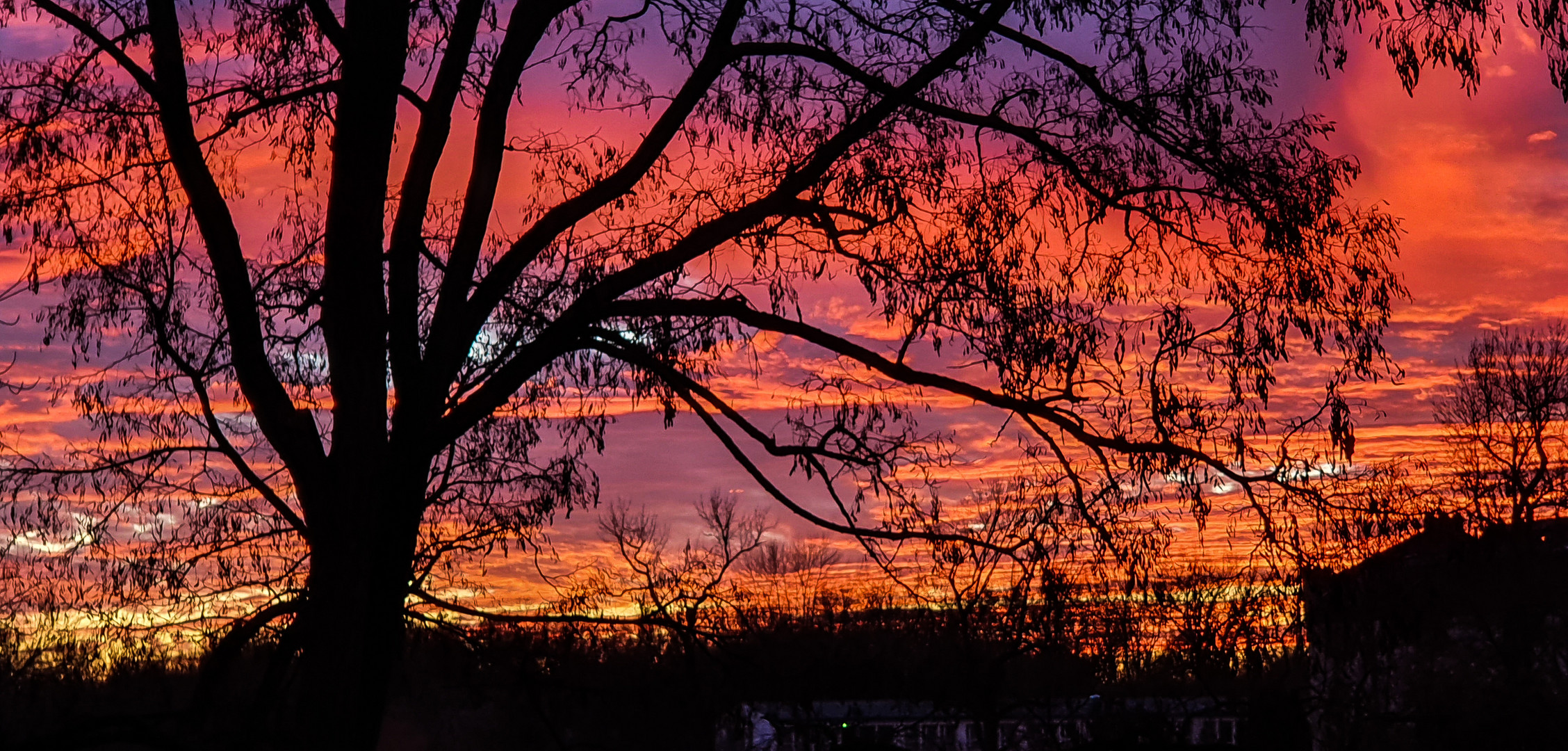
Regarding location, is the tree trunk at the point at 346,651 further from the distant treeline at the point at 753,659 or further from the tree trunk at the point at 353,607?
the distant treeline at the point at 753,659

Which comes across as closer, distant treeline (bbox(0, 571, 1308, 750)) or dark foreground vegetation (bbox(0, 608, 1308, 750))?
distant treeline (bbox(0, 571, 1308, 750))

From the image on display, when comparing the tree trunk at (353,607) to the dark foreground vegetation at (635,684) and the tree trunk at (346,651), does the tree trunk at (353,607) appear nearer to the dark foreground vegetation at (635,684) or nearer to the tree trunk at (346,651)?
the tree trunk at (346,651)

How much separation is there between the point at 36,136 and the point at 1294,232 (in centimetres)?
645

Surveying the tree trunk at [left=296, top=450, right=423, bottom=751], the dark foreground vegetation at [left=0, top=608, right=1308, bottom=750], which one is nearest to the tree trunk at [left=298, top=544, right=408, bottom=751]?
the tree trunk at [left=296, top=450, right=423, bottom=751]

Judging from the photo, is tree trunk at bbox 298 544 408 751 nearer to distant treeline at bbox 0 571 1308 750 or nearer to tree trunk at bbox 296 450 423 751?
tree trunk at bbox 296 450 423 751

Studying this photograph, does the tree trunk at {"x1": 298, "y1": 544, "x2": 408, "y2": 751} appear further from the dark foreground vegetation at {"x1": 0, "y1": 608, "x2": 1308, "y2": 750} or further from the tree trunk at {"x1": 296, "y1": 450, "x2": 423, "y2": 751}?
the dark foreground vegetation at {"x1": 0, "y1": 608, "x2": 1308, "y2": 750}

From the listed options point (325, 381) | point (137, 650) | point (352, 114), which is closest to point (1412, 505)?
point (352, 114)

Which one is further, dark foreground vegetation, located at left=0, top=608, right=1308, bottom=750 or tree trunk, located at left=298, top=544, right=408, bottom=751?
dark foreground vegetation, located at left=0, top=608, right=1308, bottom=750

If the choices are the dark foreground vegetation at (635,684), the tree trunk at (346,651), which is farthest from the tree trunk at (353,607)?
the dark foreground vegetation at (635,684)

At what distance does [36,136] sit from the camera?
22.4ft

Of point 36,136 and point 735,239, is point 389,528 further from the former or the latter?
point 36,136

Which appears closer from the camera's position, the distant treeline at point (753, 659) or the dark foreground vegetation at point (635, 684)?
the distant treeline at point (753, 659)

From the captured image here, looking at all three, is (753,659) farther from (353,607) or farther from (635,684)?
(635,684)

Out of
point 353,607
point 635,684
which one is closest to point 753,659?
point 353,607
